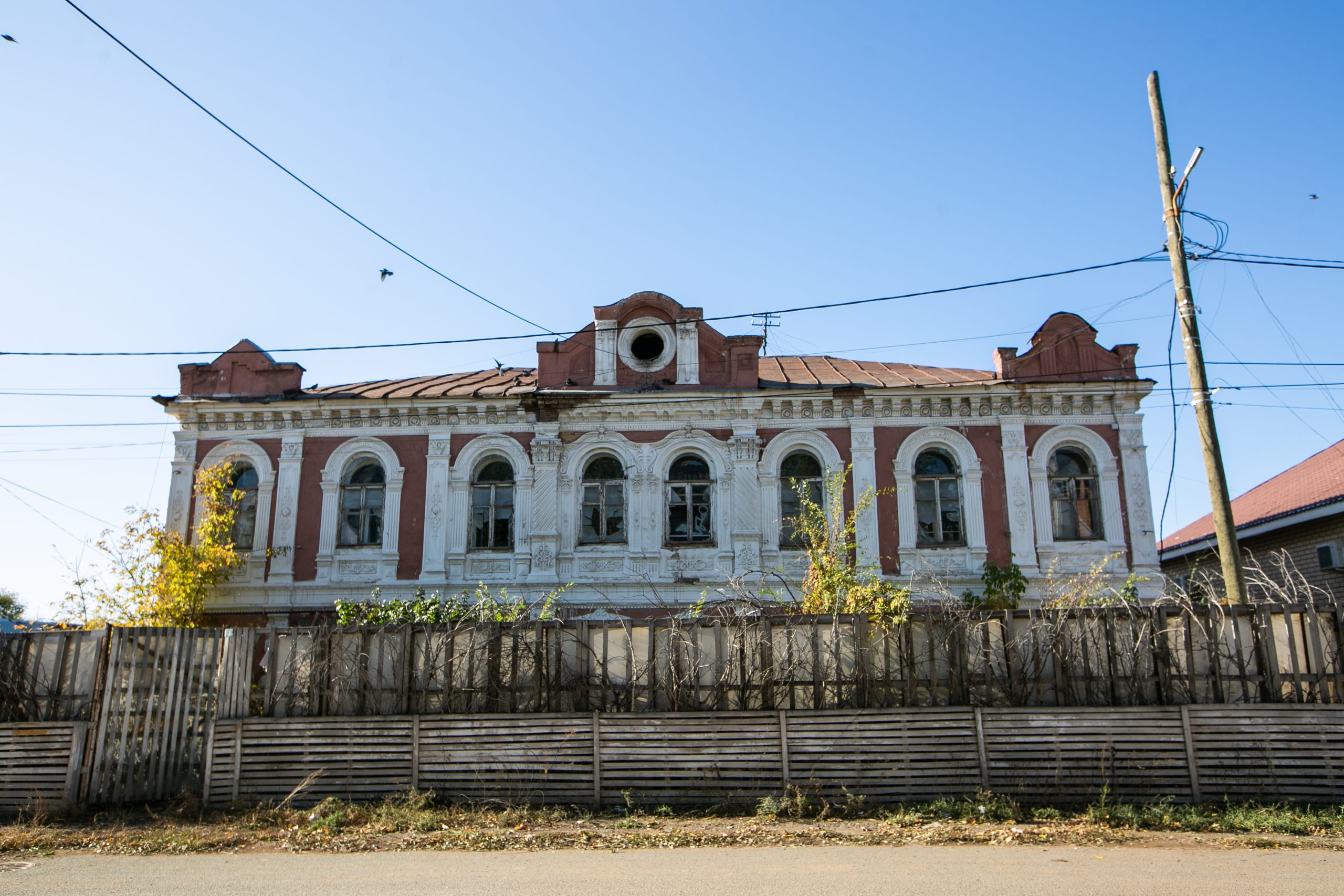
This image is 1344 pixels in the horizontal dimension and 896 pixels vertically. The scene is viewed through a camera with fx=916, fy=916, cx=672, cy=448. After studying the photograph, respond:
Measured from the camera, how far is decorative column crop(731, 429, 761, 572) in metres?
17.3

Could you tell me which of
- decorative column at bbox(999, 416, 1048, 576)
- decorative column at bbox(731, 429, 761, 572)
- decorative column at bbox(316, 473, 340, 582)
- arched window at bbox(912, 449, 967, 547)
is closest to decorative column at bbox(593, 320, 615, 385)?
decorative column at bbox(731, 429, 761, 572)

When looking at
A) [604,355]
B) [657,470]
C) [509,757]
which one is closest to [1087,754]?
[509,757]

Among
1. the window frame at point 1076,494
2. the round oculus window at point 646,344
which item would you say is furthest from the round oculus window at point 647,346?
the window frame at point 1076,494

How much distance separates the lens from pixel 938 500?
17.6 m

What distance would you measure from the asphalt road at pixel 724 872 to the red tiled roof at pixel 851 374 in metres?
11.2

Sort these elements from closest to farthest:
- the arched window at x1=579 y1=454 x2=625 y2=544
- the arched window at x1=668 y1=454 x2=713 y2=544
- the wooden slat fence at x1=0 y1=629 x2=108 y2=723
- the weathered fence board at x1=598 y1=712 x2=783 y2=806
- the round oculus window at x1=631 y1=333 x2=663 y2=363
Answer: the weathered fence board at x1=598 y1=712 x2=783 y2=806, the wooden slat fence at x1=0 y1=629 x2=108 y2=723, the arched window at x1=668 y1=454 x2=713 y2=544, the arched window at x1=579 y1=454 x2=625 y2=544, the round oculus window at x1=631 y1=333 x2=663 y2=363

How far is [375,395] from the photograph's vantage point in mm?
18734

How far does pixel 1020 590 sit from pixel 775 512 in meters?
4.58

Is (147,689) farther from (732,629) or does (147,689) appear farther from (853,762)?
(853,762)

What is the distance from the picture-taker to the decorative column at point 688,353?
1817cm

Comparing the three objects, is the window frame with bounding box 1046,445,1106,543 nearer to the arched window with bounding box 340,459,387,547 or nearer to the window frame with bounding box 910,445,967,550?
the window frame with bounding box 910,445,967,550

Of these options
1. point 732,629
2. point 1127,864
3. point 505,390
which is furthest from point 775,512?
point 1127,864

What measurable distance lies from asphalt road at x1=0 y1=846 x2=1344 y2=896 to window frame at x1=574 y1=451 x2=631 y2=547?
970cm

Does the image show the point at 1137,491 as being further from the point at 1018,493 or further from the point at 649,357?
the point at 649,357
